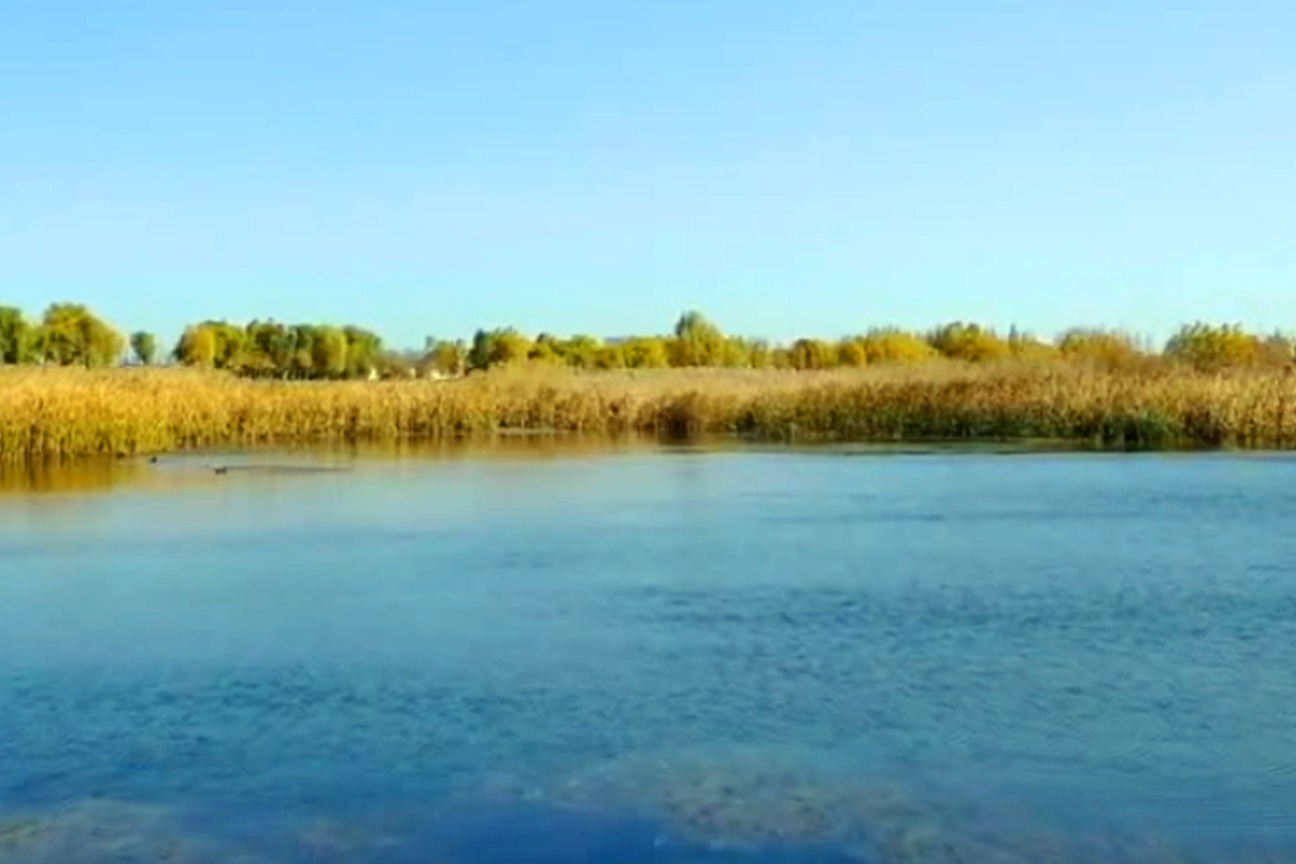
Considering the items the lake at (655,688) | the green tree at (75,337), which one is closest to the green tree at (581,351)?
the green tree at (75,337)

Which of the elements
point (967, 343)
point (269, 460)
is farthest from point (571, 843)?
point (967, 343)

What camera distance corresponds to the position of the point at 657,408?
26.6m

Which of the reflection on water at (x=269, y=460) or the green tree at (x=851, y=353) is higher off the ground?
the green tree at (x=851, y=353)

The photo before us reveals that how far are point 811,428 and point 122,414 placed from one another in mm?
10106

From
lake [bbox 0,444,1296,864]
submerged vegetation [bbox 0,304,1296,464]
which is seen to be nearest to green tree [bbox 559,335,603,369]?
submerged vegetation [bbox 0,304,1296,464]

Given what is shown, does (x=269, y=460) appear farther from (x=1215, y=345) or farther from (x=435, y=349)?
(x=435, y=349)

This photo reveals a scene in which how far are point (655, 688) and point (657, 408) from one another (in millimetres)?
20321

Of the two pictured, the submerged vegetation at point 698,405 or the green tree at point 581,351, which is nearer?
the submerged vegetation at point 698,405

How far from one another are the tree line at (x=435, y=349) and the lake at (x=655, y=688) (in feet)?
99.8

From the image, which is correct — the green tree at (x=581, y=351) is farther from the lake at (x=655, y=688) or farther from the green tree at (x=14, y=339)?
the lake at (x=655, y=688)

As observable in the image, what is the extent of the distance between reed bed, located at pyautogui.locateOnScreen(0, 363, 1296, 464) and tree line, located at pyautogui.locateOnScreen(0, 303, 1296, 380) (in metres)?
14.9

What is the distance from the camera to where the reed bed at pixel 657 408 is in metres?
20.2

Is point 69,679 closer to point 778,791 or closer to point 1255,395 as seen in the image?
point 778,791

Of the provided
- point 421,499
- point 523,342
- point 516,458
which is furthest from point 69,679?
point 523,342
